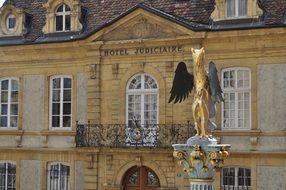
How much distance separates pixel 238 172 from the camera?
22859 mm

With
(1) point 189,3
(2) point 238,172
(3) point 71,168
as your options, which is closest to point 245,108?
(2) point 238,172

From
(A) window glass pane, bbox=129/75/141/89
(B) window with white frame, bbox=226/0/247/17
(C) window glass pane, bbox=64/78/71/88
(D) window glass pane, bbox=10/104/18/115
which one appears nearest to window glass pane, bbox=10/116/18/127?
(D) window glass pane, bbox=10/104/18/115

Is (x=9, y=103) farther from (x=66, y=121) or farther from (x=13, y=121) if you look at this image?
(x=66, y=121)

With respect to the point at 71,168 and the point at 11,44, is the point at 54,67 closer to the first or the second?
the point at 11,44

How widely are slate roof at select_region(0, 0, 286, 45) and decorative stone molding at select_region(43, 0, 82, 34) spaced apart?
0.24 m

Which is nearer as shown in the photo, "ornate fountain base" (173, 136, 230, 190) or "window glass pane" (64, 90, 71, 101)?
"ornate fountain base" (173, 136, 230, 190)

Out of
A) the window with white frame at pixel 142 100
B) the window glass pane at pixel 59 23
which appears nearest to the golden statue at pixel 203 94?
the window with white frame at pixel 142 100

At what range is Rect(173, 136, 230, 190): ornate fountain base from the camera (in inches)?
503

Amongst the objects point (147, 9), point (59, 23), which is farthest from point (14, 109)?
point (147, 9)

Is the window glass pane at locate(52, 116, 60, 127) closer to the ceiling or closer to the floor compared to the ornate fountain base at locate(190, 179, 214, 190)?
closer to the ceiling

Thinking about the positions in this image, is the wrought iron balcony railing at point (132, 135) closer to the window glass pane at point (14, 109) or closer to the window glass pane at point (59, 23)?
the window glass pane at point (14, 109)

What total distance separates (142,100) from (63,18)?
16.5ft

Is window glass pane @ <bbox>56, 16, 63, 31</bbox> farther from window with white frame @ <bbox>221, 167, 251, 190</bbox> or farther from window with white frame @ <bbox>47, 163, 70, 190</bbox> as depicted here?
window with white frame @ <bbox>221, 167, 251, 190</bbox>

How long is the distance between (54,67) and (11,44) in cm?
216
